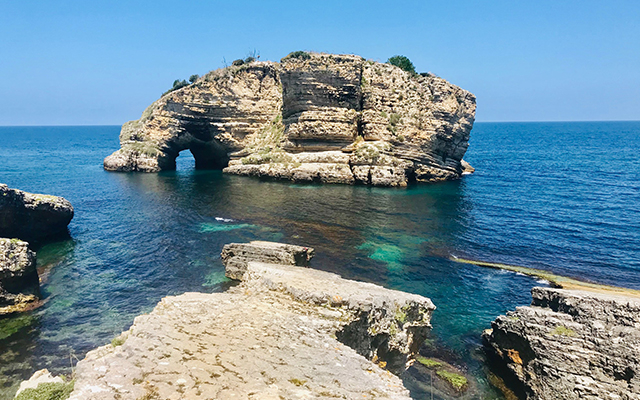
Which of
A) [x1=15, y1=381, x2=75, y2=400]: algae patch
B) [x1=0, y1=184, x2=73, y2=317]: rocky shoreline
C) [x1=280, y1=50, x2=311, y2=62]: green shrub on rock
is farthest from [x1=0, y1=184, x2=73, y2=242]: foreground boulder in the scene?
[x1=280, y1=50, x2=311, y2=62]: green shrub on rock

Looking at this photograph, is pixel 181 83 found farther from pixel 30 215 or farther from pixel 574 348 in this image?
pixel 574 348

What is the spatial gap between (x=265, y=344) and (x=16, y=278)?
858 inches

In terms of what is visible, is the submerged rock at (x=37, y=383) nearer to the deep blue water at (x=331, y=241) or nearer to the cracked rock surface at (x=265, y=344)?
the cracked rock surface at (x=265, y=344)

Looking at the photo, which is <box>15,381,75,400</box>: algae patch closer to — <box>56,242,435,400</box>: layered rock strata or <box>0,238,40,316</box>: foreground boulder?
<box>56,242,435,400</box>: layered rock strata

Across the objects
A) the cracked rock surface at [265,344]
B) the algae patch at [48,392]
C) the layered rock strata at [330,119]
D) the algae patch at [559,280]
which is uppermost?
the layered rock strata at [330,119]

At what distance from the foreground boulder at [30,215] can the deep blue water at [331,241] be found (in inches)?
87.1

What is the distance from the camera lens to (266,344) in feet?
37.5

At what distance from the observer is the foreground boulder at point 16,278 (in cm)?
2358

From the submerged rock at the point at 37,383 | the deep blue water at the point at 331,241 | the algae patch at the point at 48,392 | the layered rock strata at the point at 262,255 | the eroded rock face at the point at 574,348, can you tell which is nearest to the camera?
the algae patch at the point at 48,392

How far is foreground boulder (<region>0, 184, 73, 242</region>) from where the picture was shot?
105 feet

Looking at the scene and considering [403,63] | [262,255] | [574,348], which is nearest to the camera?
[574,348]

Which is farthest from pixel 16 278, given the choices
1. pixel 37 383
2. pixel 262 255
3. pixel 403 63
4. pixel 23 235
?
pixel 403 63

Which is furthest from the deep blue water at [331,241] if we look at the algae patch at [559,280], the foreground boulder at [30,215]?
the foreground boulder at [30,215]

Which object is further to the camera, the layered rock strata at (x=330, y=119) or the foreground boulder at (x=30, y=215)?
the layered rock strata at (x=330, y=119)
